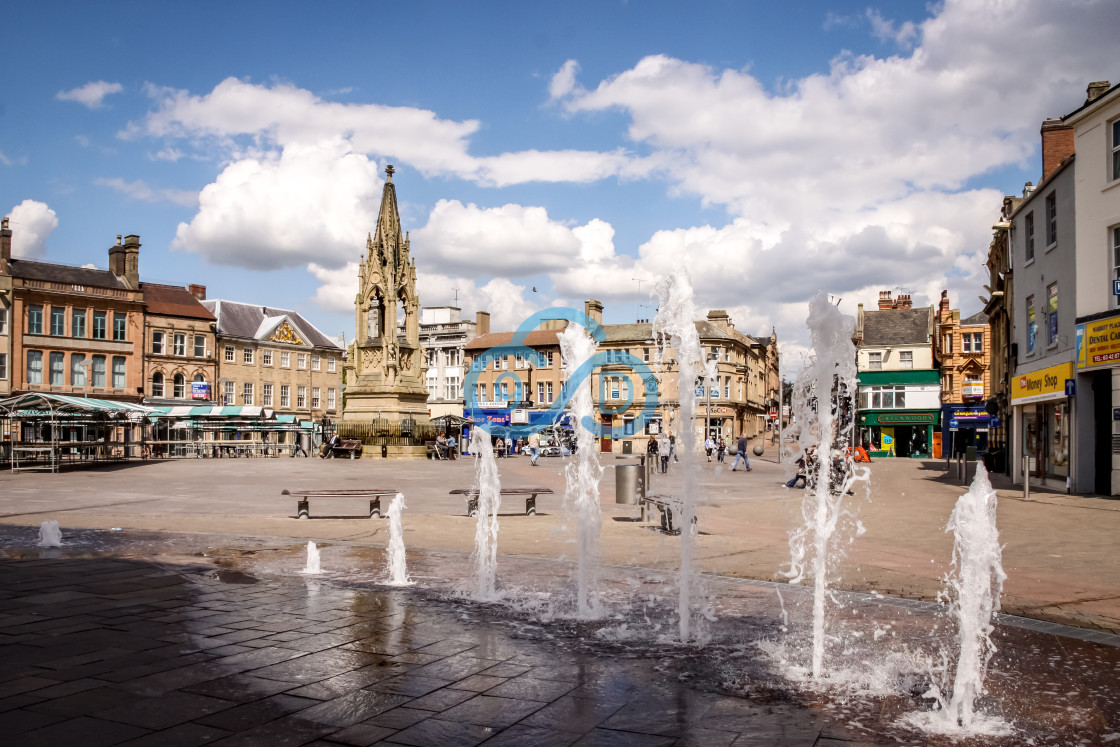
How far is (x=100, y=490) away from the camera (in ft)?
74.7

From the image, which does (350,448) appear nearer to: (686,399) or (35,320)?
(35,320)

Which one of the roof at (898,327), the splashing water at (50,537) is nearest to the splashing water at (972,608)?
the splashing water at (50,537)

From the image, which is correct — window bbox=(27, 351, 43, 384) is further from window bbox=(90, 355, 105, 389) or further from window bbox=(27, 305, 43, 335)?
window bbox=(90, 355, 105, 389)

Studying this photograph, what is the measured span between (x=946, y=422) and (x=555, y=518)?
51449mm

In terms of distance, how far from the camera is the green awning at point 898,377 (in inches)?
2628

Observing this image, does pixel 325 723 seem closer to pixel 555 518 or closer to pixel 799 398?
pixel 799 398

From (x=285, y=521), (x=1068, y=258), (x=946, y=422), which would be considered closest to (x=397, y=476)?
(x=285, y=521)

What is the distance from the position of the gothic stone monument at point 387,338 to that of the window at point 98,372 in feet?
96.3

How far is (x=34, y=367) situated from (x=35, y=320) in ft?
10.7

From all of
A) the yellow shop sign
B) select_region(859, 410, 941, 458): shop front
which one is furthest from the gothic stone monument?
select_region(859, 410, 941, 458): shop front

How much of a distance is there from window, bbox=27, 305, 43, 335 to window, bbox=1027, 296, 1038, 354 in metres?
60.1

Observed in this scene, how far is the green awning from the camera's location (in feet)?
219

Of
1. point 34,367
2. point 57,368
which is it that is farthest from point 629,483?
point 57,368

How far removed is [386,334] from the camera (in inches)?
1670
